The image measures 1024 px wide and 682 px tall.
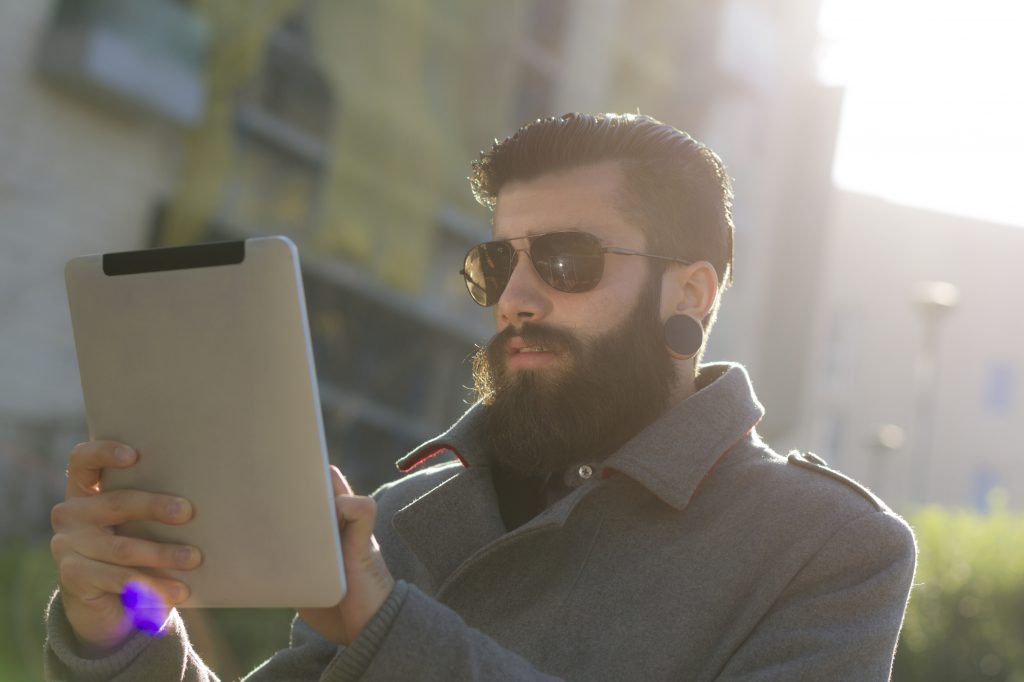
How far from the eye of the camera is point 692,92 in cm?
1917

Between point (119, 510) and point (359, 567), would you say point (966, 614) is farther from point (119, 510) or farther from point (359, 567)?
point (119, 510)

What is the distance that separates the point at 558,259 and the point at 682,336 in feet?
1.18

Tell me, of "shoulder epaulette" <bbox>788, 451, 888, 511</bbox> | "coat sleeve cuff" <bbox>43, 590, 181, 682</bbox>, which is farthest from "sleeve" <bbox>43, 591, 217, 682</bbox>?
"shoulder epaulette" <bbox>788, 451, 888, 511</bbox>

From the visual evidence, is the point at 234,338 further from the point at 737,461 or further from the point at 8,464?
the point at 8,464

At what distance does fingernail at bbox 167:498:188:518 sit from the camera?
246 cm

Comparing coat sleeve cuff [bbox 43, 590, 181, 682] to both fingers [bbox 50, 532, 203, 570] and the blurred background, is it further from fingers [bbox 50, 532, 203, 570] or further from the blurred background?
the blurred background

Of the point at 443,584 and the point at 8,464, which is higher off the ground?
the point at 443,584

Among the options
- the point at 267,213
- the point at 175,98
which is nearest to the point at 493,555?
the point at 175,98

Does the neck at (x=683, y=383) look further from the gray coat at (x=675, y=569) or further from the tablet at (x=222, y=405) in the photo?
the tablet at (x=222, y=405)

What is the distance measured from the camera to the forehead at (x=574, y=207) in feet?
11.2

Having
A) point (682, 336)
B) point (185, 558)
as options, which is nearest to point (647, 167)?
point (682, 336)

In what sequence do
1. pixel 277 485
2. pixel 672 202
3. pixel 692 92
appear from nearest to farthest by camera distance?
1. pixel 277 485
2. pixel 672 202
3. pixel 692 92

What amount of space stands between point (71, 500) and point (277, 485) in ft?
1.39

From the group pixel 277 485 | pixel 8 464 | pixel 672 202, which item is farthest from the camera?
pixel 8 464
